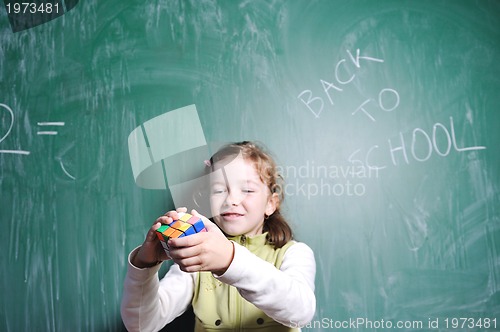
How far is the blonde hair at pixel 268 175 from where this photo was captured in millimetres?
1123

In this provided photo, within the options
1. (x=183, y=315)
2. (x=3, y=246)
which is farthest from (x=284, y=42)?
(x=3, y=246)

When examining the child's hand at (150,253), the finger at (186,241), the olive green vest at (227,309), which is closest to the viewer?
the finger at (186,241)

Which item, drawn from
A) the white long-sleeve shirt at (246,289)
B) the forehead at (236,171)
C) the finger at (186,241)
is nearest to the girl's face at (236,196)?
the forehead at (236,171)

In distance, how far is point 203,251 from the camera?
739 mm

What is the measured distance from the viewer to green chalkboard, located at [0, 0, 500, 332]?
1211 millimetres

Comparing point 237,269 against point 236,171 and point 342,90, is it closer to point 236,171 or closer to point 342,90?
point 236,171

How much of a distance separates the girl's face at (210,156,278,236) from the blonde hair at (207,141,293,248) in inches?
0.9

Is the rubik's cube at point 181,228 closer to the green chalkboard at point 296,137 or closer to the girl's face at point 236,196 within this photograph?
the girl's face at point 236,196

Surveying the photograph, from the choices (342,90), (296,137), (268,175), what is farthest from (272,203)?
(342,90)

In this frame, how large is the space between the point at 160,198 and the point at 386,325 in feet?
1.93

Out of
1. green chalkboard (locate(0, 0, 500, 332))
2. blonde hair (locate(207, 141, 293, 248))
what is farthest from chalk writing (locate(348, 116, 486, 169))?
blonde hair (locate(207, 141, 293, 248))

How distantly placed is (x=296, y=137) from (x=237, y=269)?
522mm

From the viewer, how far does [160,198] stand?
1.23m

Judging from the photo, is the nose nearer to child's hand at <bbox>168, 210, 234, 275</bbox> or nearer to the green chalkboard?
the green chalkboard
